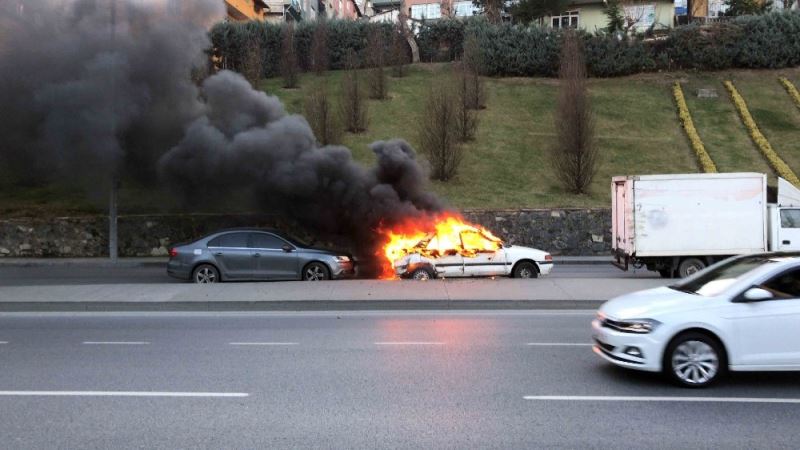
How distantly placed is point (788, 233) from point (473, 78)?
19.7 m

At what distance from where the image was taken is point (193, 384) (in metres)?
6.12

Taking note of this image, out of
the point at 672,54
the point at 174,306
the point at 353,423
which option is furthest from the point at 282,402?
the point at 672,54

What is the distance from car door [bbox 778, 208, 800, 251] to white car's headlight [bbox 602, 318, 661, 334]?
35.9 ft

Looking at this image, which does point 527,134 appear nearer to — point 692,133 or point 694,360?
point 692,133

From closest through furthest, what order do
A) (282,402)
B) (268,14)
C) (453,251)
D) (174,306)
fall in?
(282,402) → (174,306) → (453,251) → (268,14)

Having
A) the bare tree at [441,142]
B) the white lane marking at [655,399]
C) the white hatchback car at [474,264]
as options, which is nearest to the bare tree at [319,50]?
the bare tree at [441,142]

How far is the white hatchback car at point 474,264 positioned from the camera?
1386 centimetres

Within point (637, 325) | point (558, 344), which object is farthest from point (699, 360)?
point (558, 344)

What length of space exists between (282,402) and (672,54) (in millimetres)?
38685

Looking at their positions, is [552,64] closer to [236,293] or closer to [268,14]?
[268,14]

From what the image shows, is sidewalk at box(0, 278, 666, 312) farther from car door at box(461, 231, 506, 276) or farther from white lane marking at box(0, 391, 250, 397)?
white lane marking at box(0, 391, 250, 397)

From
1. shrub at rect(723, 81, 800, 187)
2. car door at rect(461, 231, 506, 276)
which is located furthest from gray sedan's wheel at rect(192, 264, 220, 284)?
shrub at rect(723, 81, 800, 187)

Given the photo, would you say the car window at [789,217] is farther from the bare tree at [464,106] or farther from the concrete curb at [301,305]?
the bare tree at [464,106]

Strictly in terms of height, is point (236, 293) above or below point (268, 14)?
below
